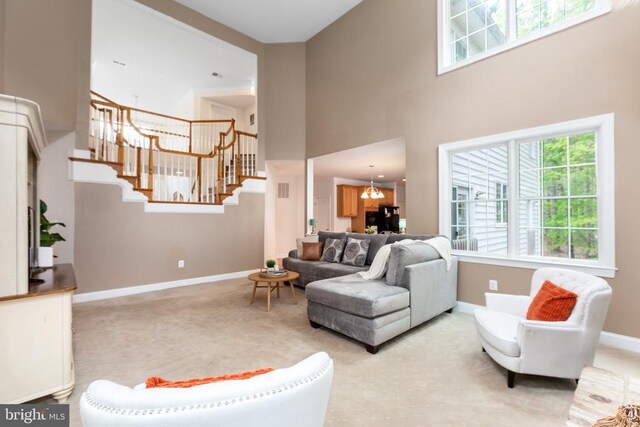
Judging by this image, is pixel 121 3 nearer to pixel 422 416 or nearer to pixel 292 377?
pixel 292 377

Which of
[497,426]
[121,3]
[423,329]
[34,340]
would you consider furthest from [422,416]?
[121,3]

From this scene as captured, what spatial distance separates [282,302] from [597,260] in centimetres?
358

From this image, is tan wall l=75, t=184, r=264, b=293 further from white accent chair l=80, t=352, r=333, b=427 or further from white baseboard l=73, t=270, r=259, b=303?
white accent chair l=80, t=352, r=333, b=427

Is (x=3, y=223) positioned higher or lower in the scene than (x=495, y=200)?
lower

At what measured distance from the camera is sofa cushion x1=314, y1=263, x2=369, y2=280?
413 cm

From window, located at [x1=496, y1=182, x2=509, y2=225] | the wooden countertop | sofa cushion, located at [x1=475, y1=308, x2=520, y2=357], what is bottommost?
sofa cushion, located at [x1=475, y1=308, x2=520, y2=357]

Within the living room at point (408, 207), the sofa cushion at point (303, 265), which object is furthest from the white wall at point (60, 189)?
the sofa cushion at point (303, 265)

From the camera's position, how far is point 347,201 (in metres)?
9.27

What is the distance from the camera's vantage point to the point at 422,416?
1770 millimetres

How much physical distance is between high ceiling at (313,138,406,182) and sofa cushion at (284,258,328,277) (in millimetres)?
2254

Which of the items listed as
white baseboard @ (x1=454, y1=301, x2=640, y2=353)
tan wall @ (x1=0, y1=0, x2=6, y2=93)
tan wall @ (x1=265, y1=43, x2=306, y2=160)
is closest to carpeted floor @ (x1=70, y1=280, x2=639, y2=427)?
white baseboard @ (x1=454, y1=301, x2=640, y2=353)

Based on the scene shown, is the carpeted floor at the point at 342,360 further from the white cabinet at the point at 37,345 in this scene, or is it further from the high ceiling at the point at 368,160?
the high ceiling at the point at 368,160

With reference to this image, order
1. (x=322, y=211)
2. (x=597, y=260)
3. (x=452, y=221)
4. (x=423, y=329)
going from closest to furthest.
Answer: (x=597, y=260), (x=423, y=329), (x=452, y=221), (x=322, y=211)

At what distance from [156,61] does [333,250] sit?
236 inches
